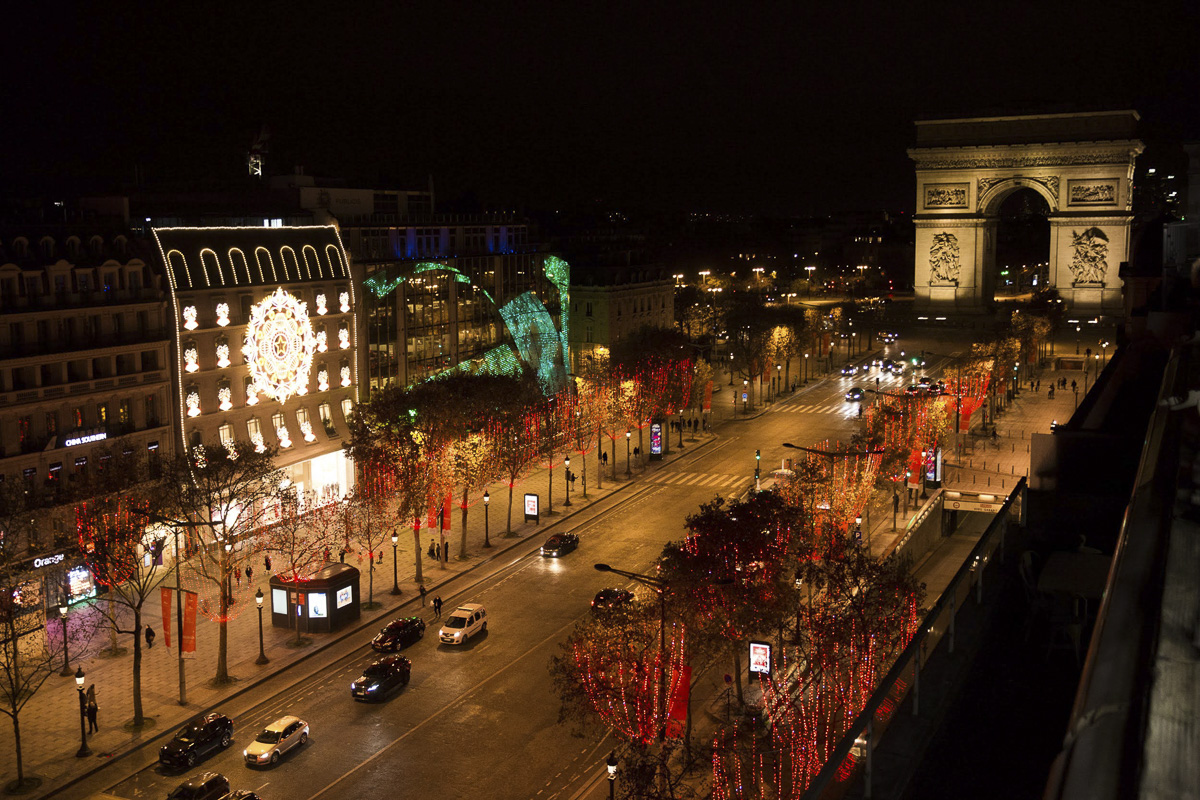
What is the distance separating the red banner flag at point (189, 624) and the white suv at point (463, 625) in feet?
24.1

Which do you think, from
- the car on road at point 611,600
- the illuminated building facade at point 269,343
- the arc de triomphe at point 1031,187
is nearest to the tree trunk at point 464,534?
the illuminated building facade at point 269,343

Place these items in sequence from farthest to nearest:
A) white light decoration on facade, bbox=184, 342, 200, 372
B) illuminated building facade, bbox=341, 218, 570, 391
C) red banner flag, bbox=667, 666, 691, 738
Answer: illuminated building facade, bbox=341, 218, 570, 391, white light decoration on facade, bbox=184, 342, 200, 372, red banner flag, bbox=667, 666, 691, 738

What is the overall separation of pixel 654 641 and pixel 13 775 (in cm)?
1557

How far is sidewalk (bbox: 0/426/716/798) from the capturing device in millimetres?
28078

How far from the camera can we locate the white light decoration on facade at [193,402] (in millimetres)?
46719

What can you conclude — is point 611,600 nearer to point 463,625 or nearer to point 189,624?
point 463,625

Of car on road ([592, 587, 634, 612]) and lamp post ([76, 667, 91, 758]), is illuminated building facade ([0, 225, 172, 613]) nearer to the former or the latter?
lamp post ([76, 667, 91, 758])

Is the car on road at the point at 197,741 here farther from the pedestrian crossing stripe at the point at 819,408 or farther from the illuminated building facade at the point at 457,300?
the pedestrian crossing stripe at the point at 819,408

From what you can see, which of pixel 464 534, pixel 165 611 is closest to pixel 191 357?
pixel 464 534

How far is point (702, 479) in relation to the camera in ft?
193

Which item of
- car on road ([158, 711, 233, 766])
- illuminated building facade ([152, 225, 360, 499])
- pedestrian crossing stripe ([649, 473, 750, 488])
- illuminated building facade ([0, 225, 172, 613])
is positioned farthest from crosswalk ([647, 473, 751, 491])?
car on road ([158, 711, 233, 766])

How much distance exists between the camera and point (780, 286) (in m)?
188

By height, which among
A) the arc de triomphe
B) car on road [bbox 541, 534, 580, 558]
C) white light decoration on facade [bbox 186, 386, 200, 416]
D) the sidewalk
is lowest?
the sidewalk

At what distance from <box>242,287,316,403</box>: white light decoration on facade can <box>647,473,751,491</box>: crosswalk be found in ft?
62.1
